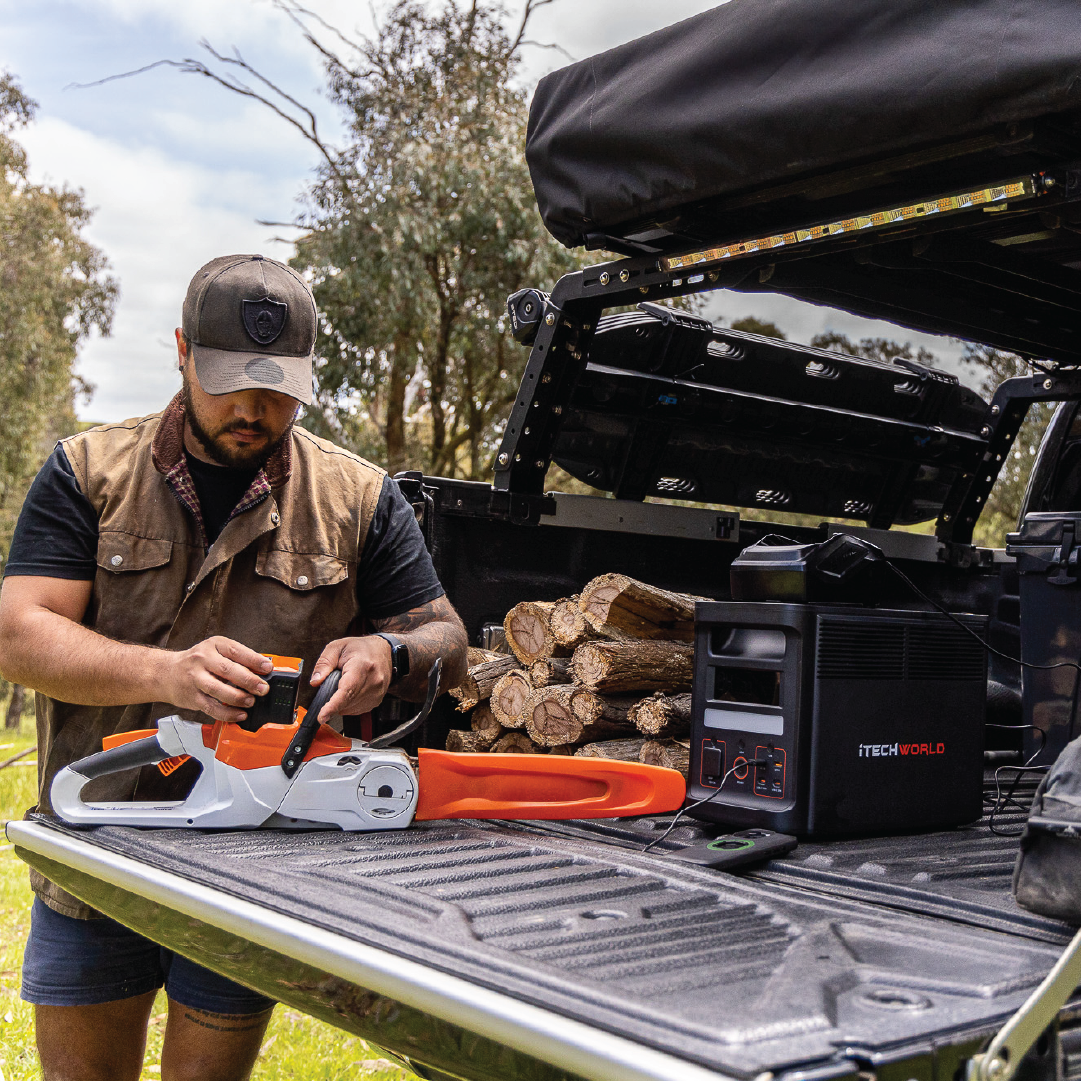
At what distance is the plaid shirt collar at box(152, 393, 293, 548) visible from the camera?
2596mm

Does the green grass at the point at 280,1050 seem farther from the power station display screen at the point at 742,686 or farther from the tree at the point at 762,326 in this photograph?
the tree at the point at 762,326

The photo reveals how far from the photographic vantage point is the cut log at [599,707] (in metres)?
3.28

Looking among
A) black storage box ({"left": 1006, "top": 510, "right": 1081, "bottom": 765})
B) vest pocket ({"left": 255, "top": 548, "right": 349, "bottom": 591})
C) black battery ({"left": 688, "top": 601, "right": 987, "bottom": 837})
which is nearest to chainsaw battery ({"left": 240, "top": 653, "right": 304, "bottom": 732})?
vest pocket ({"left": 255, "top": 548, "right": 349, "bottom": 591})

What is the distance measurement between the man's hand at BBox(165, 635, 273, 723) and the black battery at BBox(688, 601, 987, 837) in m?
0.98

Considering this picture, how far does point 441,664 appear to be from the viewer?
2.60m

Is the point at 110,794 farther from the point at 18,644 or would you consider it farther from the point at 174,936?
the point at 174,936

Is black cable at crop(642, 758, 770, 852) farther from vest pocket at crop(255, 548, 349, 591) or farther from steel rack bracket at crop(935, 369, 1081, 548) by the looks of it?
steel rack bracket at crop(935, 369, 1081, 548)

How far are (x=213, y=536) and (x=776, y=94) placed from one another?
1.56 meters

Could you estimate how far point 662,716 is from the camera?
10.6ft

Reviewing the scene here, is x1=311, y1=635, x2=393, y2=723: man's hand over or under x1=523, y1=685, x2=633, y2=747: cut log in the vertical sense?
over

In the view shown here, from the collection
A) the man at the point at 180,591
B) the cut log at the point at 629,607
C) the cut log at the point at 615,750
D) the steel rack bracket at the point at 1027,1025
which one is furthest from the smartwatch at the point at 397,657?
the steel rack bracket at the point at 1027,1025

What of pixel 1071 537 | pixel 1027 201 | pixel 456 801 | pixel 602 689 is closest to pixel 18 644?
pixel 456 801

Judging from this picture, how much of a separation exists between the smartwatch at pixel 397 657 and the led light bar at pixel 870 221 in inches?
41.4

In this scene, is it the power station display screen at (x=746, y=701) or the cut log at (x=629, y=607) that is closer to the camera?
the power station display screen at (x=746, y=701)
